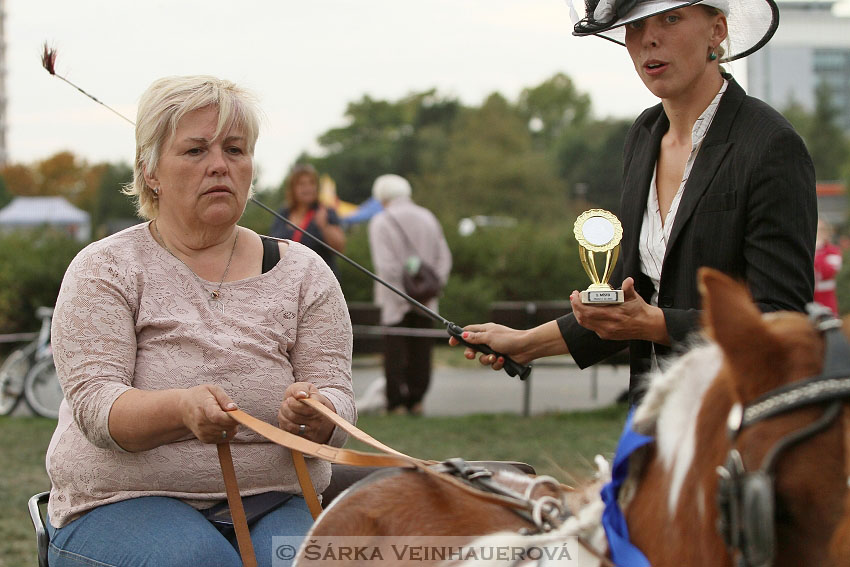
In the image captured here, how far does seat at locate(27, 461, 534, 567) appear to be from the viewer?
8.09ft

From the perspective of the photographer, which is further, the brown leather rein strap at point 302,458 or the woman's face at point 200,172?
the woman's face at point 200,172

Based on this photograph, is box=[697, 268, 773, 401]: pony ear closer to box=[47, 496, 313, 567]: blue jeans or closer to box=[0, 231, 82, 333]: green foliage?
box=[47, 496, 313, 567]: blue jeans

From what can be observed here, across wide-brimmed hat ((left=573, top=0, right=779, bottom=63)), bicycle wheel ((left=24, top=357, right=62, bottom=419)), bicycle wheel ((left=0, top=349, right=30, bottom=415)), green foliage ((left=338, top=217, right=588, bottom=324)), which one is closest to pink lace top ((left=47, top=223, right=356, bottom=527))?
wide-brimmed hat ((left=573, top=0, right=779, bottom=63))

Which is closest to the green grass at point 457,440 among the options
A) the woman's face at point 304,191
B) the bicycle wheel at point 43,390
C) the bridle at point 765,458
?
the bicycle wheel at point 43,390

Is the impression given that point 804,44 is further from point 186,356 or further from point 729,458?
point 729,458

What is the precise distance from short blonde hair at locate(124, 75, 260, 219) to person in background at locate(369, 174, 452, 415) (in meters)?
5.80

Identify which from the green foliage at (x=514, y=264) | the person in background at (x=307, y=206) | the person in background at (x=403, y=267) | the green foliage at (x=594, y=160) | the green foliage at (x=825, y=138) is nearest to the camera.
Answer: the person in background at (x=307, y=206)

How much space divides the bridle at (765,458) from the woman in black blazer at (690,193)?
844 mm

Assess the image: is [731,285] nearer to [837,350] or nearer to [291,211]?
[837,350]

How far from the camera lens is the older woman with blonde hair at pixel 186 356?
232 centimetres

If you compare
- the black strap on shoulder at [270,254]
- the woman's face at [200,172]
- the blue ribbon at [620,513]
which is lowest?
the blue ribbon at [620,513]

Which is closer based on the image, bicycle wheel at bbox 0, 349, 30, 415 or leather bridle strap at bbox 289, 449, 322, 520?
leather bridle strap at bbox 289, 449, 322, 520

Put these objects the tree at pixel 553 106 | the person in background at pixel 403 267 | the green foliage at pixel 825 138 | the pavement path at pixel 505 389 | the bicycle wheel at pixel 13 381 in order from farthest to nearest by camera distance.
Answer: the tree at pixel 553 106
the green foliage at pixel 825 138
the pavement path at pixel 505 389
the bicycle wheel at pixel 13 381
the person in background at pixel 403 267

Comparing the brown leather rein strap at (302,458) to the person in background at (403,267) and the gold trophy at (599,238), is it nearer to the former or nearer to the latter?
the gold trophy at (599,238)
